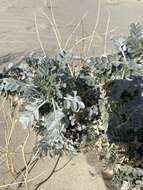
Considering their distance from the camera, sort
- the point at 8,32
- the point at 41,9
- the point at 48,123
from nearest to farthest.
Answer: the point at 48,123 < the point at 8,32 < the point at 41,9

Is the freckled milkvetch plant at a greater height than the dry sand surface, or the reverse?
the dry sand surface

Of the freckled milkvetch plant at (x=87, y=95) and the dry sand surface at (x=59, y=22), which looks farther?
the dry sand surface at (x=59, y=22)

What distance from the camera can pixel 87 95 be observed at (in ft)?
8.49

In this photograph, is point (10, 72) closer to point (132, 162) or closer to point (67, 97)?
point (67, 97)

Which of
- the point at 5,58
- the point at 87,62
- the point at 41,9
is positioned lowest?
the point at 87,62

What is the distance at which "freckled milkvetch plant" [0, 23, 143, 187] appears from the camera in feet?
7.40

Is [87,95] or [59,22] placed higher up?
[59,22]

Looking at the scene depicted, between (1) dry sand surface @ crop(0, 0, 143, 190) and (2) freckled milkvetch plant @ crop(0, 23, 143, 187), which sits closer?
(2) freckled milkvetch plant @ crop(0, 23, 143, 187)

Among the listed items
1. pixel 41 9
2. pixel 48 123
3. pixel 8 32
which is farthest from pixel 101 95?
pixel 41 9

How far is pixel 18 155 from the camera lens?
8.96 feet

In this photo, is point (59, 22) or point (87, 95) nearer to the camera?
point (87, 95)

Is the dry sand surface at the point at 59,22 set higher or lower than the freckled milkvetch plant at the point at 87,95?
higher

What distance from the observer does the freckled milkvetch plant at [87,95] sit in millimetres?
2256

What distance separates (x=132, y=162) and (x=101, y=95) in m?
0.38
